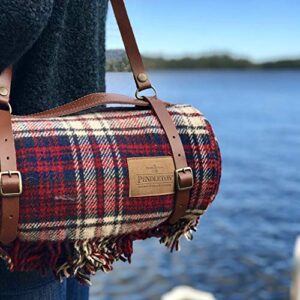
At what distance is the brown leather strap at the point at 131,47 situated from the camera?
0.87 m

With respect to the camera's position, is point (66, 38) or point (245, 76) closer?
point (66, 38)

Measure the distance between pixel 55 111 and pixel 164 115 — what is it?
5.1 inches

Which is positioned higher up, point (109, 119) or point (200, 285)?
point (109, 119)

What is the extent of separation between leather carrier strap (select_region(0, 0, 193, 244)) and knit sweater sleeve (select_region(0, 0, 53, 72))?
3 centimetres

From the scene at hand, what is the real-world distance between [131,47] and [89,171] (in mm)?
212

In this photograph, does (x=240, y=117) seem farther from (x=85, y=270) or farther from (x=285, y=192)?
(x=85, y=270)

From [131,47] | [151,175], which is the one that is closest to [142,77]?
[131,47]

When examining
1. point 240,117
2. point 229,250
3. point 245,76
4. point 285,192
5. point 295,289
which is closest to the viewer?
point 295,289

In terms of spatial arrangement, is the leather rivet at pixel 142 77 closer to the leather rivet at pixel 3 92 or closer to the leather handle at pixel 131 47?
the leather handle at pixel 131 47

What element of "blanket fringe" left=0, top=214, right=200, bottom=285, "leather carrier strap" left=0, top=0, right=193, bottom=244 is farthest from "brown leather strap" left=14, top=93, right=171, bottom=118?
"blanket fringe" left=0, top=214, right=200, bottom=285

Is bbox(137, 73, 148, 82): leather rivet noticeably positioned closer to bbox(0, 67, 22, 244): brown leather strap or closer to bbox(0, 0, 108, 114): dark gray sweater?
bbox(0, 0, 108, 114): dark gray sweater

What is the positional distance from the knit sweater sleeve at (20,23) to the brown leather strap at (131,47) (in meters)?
0.16

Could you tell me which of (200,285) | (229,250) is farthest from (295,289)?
(229,250)

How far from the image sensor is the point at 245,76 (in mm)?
52312
